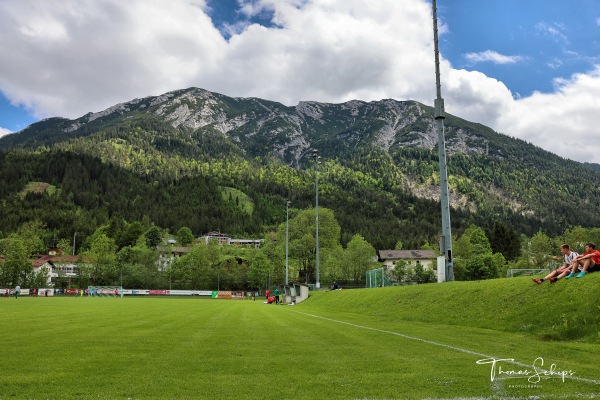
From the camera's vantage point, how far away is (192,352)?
33.1 ft

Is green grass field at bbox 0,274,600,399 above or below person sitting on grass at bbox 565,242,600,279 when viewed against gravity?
below

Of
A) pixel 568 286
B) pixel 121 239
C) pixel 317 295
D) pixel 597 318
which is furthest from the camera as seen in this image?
pixel 121 239

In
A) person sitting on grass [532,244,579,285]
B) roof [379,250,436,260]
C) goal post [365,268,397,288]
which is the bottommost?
goal post [365,268,397,288]

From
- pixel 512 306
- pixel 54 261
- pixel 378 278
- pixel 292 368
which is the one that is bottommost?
pixel 378 278

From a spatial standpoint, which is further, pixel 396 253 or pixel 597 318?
pixel 396 253

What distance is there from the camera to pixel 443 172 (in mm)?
23812

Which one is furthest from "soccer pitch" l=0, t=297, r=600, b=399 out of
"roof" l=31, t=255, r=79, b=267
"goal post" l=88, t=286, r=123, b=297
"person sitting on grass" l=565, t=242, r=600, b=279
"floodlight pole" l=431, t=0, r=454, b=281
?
"roof" l=31, t=255, r=79, b=267

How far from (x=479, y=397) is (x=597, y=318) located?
9312mm

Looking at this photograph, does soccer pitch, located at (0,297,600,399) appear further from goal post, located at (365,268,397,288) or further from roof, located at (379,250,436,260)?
roof, located at (379,250,436,260)

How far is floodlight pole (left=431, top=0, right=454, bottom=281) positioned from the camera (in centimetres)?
2288

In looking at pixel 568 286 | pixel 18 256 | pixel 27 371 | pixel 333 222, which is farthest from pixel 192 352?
pixel 18 256

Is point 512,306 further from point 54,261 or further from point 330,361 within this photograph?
point 54,261

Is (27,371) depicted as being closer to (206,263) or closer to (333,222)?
(333,222)

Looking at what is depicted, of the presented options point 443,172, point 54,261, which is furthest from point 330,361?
point 54,261
